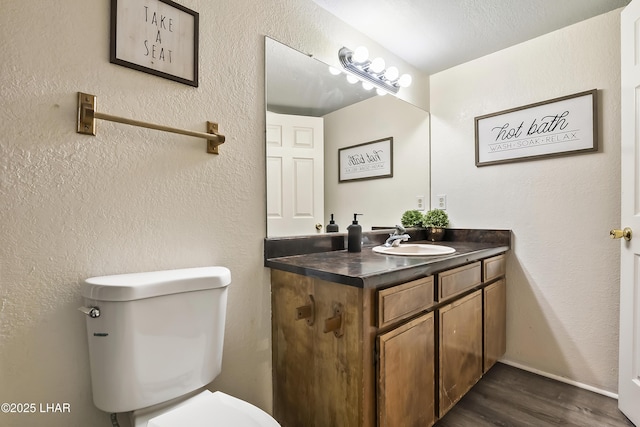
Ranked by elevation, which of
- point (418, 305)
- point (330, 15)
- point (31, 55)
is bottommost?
point (418, 305)

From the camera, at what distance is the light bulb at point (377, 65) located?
6.05 feet

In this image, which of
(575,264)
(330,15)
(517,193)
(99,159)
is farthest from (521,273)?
(99,159)

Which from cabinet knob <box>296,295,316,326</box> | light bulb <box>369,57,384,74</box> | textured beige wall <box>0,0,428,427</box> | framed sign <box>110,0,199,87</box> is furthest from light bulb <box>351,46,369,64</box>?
cabinet knob <box>296,295,316,326</box>

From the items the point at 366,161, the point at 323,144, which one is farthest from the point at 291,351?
the point at 366,161

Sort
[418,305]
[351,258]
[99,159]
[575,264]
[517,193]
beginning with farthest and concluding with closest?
[517,193] < [575,264] < [351,258] < [418,305] < [99,159]

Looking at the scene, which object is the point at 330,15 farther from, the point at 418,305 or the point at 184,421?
the point at 184,421

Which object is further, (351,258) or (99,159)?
(351,258)

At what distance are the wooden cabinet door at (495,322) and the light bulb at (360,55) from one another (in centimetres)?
146

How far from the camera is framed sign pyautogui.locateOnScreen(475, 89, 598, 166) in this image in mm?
1723

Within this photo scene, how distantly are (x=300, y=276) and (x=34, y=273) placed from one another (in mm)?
823

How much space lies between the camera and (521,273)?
1.97 m

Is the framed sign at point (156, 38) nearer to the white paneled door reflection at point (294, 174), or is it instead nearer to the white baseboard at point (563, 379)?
the white paneled door reflection at point (294, 174)

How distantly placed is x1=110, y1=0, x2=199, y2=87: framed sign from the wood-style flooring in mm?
1918

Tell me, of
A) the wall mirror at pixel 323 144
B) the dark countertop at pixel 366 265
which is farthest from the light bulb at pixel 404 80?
the dark countertop at pixel 366 265
